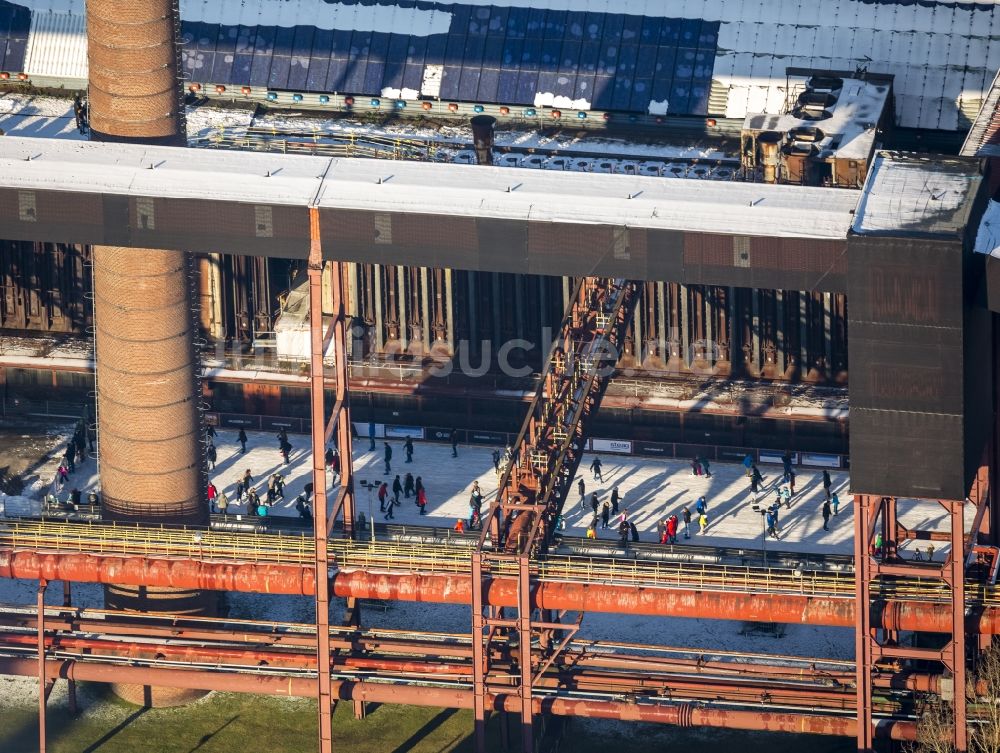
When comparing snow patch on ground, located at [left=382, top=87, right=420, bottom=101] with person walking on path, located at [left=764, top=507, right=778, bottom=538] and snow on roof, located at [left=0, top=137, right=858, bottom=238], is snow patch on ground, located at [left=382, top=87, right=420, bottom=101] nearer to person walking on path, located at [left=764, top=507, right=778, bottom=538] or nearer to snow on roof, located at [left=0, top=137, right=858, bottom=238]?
person walking on path, located at [left=764, top=507, right=778, bottom=538]

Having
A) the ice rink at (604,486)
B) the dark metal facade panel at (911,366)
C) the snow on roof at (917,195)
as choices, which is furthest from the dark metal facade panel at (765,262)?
the ice rink at (604,486)

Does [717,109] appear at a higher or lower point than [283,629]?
higher

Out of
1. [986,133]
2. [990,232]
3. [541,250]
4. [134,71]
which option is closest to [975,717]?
[990,232]

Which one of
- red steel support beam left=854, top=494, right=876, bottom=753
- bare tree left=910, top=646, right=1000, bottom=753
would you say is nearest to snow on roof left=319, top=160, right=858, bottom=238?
red steel support beam left=854, top=494, right=876, bottom=753

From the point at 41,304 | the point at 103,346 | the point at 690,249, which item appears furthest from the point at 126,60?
the point at 41,304

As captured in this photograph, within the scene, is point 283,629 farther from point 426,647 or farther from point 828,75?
point 828,75
